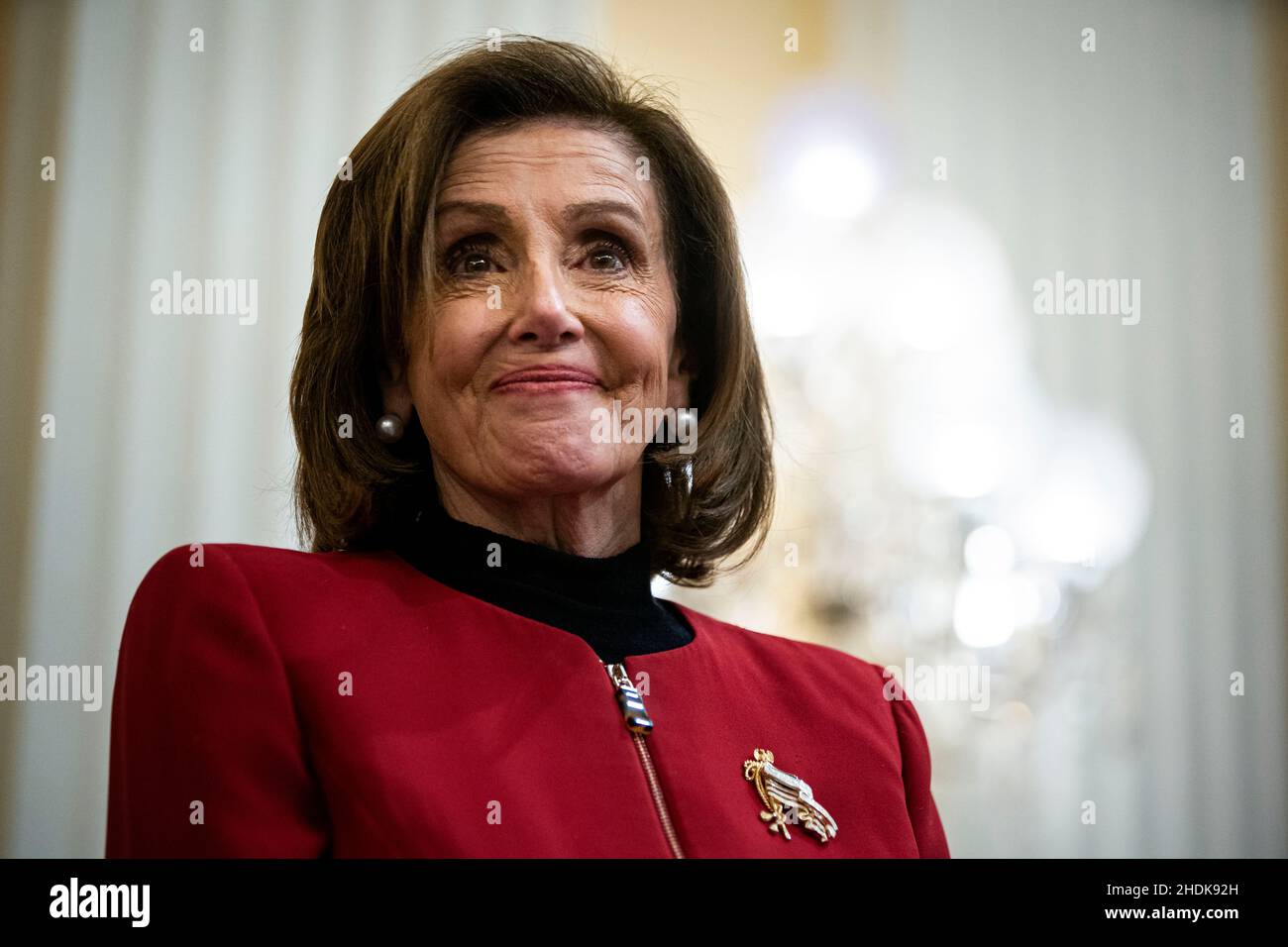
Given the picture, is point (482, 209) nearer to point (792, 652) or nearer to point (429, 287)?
point (429, 287)

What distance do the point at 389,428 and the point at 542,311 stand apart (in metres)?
0.28

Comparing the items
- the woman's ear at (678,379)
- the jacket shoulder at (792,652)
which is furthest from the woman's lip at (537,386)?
the jacket shoulder at (792,652)

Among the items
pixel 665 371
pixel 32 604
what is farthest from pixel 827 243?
pixel 32 604

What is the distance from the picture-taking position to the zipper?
129cm

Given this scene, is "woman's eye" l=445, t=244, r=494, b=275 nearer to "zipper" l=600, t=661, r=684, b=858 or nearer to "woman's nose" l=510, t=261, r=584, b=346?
"woman's nose" l=510, t=261, r=584, b=346

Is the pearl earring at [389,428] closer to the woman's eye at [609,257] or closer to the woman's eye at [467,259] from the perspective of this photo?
the woman's eye at [467,259]

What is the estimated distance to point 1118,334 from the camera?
307 centimetres

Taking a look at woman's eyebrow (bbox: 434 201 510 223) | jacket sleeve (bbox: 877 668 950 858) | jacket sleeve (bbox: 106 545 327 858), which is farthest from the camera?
jacket sleeve (bbox: 877 668 950 858)

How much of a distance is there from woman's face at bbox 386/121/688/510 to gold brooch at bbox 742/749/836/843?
394 millimetres

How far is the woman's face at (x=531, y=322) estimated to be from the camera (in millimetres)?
1379

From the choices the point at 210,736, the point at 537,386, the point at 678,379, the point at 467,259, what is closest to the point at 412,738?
the point at 210,736

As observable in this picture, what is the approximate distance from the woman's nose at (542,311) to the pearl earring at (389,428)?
226 mm

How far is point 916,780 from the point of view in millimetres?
1552

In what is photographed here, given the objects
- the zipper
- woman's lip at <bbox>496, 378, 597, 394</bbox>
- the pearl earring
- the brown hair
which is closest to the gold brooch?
the zipper
